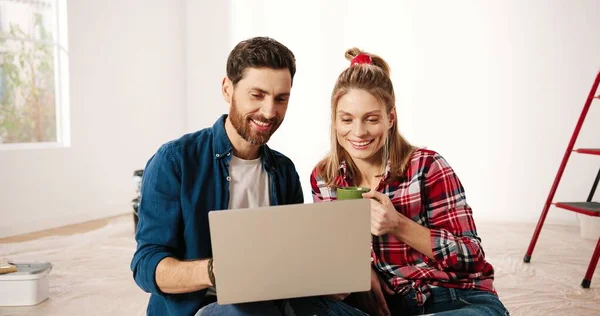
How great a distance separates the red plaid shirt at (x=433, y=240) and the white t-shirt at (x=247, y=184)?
365 millimetres

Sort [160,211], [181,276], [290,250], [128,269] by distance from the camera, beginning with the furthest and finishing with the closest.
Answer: [128,269], [160,211], [181,276], [290,250]

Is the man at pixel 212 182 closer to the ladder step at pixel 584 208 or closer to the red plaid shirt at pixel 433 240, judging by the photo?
the red plaid shirt at pixel 433 240

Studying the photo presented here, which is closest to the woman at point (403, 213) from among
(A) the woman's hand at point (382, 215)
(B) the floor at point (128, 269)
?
(A) the woman's hand at point (382, 215)

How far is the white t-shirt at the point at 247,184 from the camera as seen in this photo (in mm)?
1783

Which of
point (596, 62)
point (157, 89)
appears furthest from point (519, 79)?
point (157, 89)

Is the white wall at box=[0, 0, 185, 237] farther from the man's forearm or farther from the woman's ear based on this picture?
the woman's ear

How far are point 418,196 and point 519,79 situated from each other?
4171 millimetres

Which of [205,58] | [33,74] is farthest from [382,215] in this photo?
[205,58]

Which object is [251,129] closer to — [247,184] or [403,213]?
[247,184]

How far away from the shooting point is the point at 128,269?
12.1 feet

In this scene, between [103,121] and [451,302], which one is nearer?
[451,302]

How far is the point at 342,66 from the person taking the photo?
6379 millimetres

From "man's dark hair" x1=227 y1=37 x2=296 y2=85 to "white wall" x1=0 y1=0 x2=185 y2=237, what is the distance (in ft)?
11.4

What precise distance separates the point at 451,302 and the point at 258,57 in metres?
0.88
